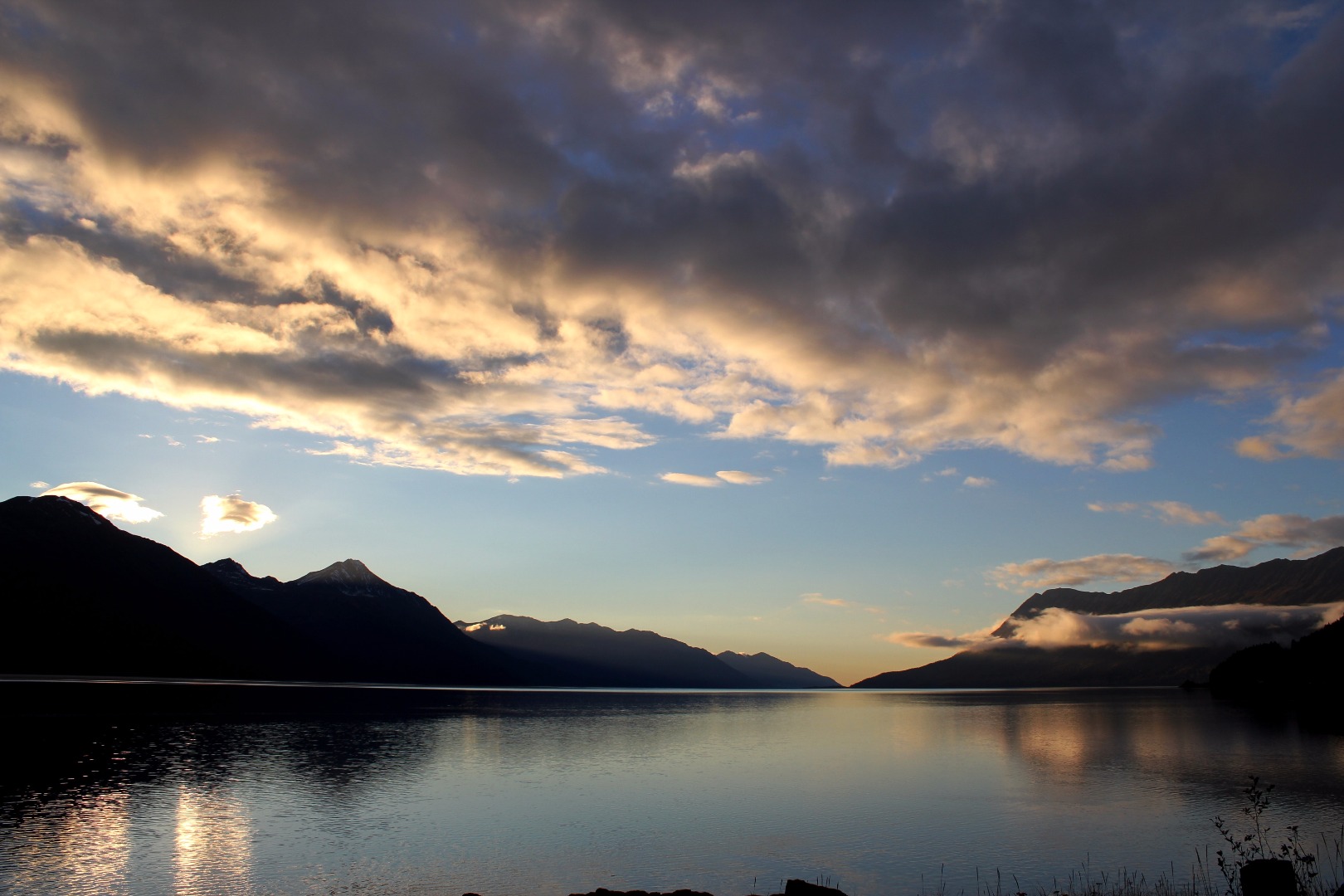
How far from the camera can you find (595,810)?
51688 millimetres

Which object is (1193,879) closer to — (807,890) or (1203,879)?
(1203,879)

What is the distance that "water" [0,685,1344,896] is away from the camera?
35688mm

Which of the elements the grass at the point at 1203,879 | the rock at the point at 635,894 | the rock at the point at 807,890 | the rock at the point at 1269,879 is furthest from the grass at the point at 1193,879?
the rock at the point at 1269,879

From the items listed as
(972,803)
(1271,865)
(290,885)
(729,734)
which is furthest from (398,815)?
(729,734)

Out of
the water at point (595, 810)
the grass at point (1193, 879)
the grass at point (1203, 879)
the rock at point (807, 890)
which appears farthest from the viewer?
the water at point (595, 810)

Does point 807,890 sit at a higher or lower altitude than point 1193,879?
higher

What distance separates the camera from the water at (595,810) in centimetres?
3569

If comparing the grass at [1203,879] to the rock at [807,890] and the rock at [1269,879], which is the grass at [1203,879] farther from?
the rock at [1269,879]

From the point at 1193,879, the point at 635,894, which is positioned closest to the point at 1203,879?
the point at 1193,879

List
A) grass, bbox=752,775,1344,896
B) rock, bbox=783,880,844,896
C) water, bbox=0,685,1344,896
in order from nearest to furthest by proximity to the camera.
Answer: rock, bbox=783,880,844,896, grass, bbox=752,775,1344,896, water, bbox=0,685,1344,896

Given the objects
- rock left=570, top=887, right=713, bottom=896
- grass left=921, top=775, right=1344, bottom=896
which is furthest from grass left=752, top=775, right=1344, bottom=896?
rock left=570, top=887, right=713, bottom=896

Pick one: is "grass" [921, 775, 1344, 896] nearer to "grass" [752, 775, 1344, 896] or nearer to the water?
"grass" [752, 775, 1344, 896]

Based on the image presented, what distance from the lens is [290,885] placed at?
3303 centimetres

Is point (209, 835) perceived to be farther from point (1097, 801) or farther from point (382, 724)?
point (382, 724)
